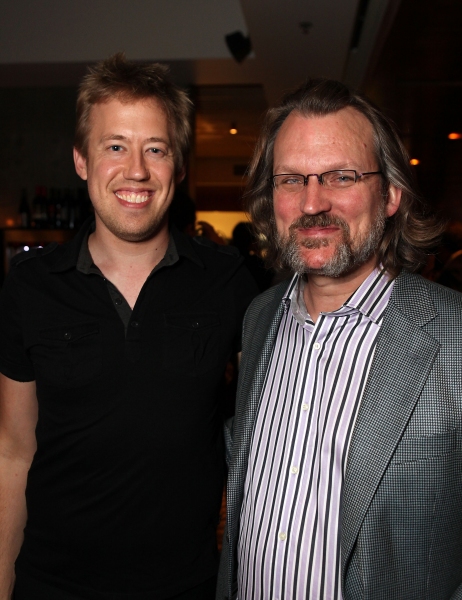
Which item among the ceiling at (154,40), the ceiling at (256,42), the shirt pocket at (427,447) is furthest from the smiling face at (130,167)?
the ceiling at (154,40)

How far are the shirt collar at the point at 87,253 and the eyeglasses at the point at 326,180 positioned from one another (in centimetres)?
38

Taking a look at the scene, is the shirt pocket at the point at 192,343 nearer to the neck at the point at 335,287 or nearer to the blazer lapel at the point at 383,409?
the neck at the point at 335,287

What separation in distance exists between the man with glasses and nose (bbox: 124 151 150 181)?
366mm

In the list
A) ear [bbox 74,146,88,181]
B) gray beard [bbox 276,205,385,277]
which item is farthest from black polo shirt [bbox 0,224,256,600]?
gray beard [bbox 276,205,385,277]

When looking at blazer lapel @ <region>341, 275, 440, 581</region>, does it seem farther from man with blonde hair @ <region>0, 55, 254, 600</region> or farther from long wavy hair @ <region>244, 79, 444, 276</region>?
man with blonde hair @ <region>0, 55, 254, 600</region>

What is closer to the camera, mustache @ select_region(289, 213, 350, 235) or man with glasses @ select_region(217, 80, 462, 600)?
man with glasses @ select_region(217, 80, 462, 600)

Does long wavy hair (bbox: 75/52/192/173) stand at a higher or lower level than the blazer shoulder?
higher

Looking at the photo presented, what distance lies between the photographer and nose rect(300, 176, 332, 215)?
1.51 m

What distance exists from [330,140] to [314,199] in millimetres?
177

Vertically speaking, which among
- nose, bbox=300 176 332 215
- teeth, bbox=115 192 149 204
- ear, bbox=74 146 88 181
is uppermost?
ear, bbox=74 146 88 181

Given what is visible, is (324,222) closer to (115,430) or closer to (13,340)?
(115,430)

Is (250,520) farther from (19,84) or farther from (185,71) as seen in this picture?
(19,84)

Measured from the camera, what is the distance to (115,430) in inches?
62.7

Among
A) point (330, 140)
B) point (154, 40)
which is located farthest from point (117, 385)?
point (154, 40)
